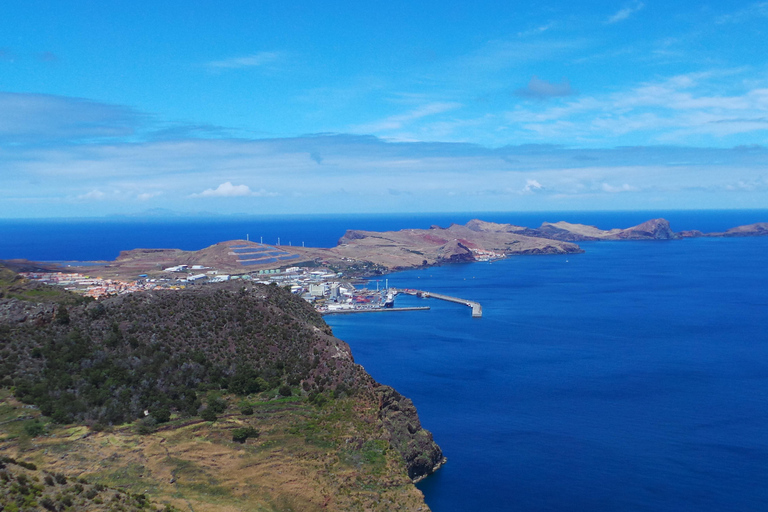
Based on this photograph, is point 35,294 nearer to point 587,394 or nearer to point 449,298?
point 587,394

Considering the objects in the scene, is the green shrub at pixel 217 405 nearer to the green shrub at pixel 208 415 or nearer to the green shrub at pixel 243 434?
the green shrub at pixel 208 415

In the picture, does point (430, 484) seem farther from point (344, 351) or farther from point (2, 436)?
point (2, 436)

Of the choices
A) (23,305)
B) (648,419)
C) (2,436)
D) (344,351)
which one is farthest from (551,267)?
(2,436)

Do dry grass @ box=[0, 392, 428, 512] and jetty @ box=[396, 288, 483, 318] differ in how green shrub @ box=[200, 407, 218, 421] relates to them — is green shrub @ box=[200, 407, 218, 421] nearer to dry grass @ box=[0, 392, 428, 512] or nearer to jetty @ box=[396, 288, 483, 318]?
dry grass @ box=[0, 392, 428, 512]

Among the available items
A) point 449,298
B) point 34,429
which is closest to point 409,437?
point 34,429

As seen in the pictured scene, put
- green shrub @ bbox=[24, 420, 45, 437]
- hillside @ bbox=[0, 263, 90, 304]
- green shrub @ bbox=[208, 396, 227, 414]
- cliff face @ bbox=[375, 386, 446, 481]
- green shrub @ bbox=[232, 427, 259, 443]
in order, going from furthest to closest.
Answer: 1. hillside @ bbox=[0, 263, 90, 304]
2. cliff face @ bbox=[375, 386, 446, 481]
3. green shrub @ bbox=[208, 396, 227, 414]
4. green shrub @ bbox=[232, 427, 259, 443]
5. green shrub @ bbox=[24, 420, 45, 437]

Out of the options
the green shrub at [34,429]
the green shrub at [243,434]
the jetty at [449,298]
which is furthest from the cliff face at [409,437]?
the jetty at [449,298]

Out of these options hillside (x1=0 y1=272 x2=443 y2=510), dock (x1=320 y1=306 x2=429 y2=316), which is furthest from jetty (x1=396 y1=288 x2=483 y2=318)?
hillside (x1=0 y1=272 x2=443 y2=510)

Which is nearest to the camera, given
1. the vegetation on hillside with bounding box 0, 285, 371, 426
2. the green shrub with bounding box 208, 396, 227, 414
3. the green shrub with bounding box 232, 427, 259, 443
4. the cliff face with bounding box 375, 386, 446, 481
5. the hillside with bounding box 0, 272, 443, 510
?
the hillside with bounding box 0, 272, 443, 510
